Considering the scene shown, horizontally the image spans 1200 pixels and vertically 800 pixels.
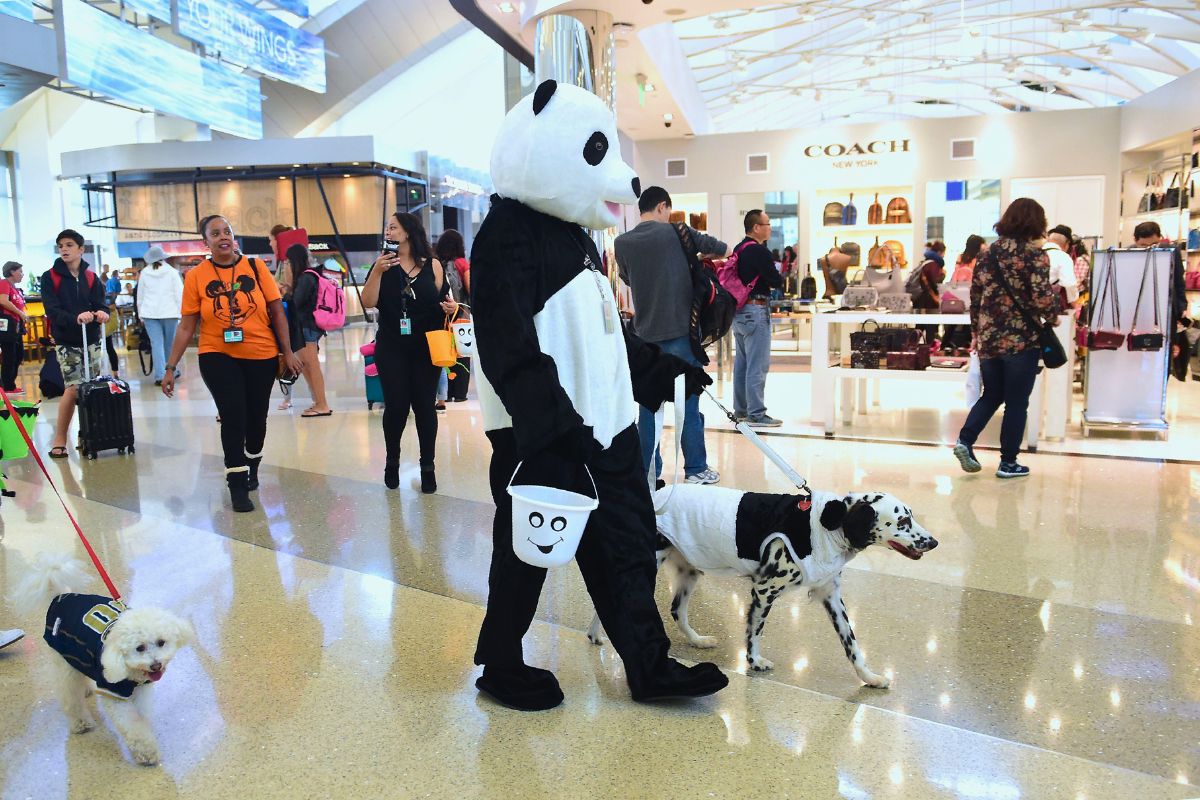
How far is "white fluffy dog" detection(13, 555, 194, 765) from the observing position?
2.00 m

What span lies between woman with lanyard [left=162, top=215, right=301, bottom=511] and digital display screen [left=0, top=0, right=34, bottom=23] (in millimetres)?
10600

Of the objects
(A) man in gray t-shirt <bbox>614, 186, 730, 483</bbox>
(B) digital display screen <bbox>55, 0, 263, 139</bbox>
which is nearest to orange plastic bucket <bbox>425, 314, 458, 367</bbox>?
(A) man in gray t-shirt <bbox>614, 186, 730, 483</bbox>

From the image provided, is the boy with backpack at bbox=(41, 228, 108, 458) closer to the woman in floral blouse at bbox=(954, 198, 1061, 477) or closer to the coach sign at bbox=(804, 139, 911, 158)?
the woman in floral blouse at bbox=(954, 198, 1061, 477)

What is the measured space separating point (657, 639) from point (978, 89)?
2682 centimetres

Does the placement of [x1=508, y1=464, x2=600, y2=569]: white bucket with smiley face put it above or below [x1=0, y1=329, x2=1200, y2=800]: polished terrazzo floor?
above

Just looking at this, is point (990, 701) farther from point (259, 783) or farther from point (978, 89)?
point (978, 89)

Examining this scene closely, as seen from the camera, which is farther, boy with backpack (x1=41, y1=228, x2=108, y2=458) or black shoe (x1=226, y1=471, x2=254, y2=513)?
boy with backpack (x1=41, y1=228, x2=108, y2=458)

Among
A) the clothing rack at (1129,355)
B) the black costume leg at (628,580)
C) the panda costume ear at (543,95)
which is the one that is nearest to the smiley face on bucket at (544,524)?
the black costume leg at (628,580)

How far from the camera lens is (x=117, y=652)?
6.52 ft

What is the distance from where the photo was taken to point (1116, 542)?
3859 millimetres

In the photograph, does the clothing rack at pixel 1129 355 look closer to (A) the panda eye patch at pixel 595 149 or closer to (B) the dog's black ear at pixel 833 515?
(B) the dog's black ear at pixel 833 515

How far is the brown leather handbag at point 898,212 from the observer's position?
46.3ft

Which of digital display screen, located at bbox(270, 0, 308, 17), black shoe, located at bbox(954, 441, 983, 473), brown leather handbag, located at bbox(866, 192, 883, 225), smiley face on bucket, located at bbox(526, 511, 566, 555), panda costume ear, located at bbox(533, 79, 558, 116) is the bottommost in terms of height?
black shoe, located at bbox(954, 441, 983, 473)

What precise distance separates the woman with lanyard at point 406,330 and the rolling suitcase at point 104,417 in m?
2.30
